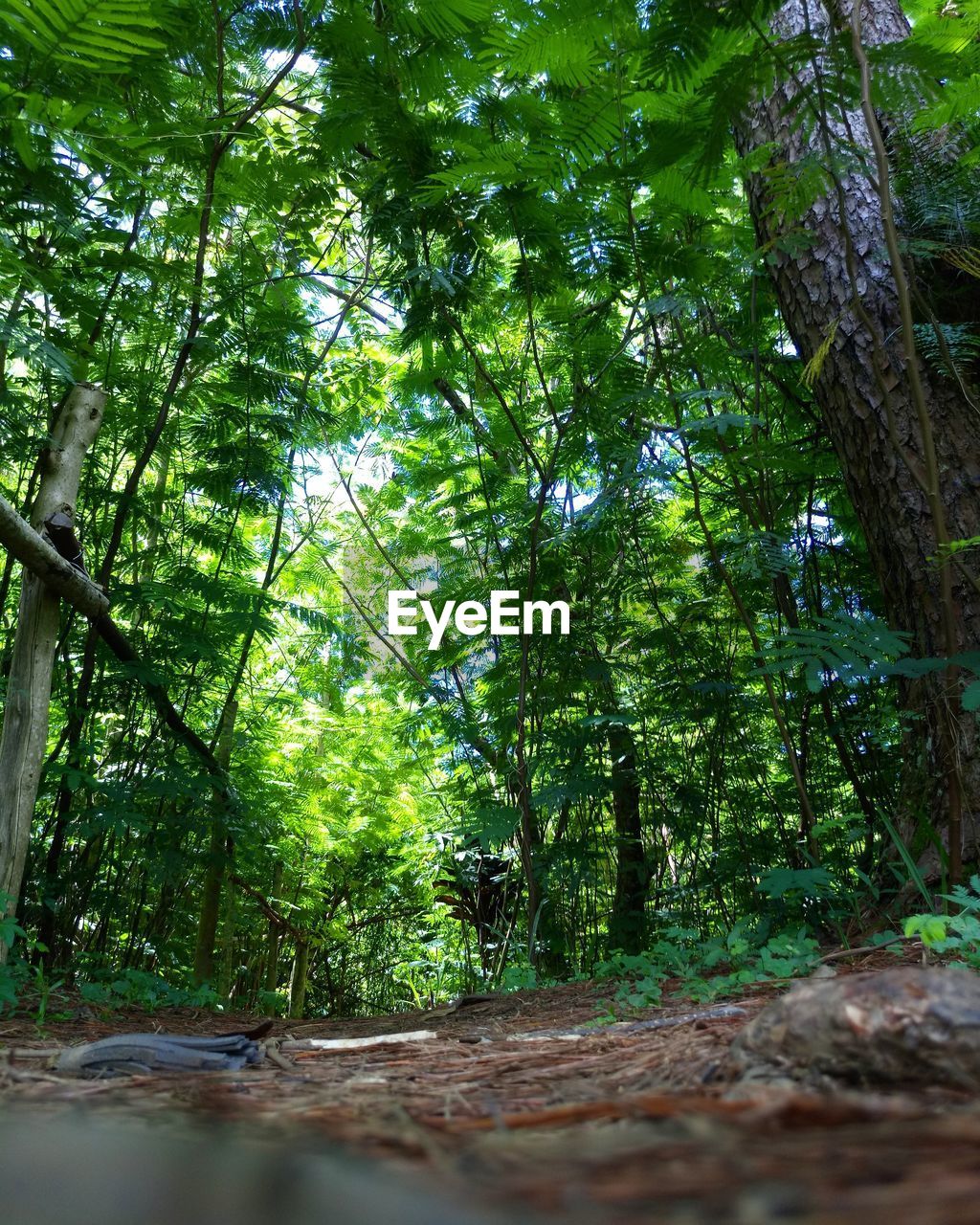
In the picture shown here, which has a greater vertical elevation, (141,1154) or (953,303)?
(953,303)

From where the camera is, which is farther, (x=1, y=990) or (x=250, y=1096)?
(x=1, y=990)

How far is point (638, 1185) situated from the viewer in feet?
1.59

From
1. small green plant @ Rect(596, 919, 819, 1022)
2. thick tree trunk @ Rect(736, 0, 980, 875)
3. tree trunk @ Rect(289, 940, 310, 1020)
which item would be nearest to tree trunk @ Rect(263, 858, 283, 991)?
tree trunk @ Rect(289, 940, 310, 1020)

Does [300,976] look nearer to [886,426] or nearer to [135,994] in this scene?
[135,994]

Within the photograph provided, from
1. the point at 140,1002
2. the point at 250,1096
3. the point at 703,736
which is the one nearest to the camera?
the point at 250,1096

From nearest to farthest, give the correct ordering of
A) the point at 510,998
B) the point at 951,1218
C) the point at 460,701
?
the point at 951,1218, the point at 510,998, the point at 460,701

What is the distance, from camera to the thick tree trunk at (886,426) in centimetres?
238

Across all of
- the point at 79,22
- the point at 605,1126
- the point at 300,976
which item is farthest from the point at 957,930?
the point at 300,976

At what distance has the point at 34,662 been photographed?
2.88 meters

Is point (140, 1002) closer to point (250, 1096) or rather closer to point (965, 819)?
point (250, 1096)

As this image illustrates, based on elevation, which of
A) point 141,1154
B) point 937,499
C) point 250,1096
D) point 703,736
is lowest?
point 250,1096

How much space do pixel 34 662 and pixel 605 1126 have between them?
2748 millimetres

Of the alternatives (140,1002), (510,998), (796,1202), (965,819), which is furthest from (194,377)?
(796,1202)

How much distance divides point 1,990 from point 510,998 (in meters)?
1.44
